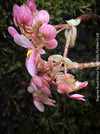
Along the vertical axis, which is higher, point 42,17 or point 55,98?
point 42,17

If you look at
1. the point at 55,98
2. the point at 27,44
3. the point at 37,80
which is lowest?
the point at 55,98

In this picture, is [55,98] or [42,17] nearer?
[42,17]

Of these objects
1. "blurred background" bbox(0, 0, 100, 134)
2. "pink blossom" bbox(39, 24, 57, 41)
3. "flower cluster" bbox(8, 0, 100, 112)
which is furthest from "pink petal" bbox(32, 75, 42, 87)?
"blurred background" bbox(0, 0, 100, 134)

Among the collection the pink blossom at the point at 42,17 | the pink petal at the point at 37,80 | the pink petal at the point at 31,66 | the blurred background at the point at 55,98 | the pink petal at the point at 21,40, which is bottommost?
the blurred background at the point at 55,98

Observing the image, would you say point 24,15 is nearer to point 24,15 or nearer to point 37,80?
point 24,15

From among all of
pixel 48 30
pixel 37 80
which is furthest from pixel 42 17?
pixel 37 80

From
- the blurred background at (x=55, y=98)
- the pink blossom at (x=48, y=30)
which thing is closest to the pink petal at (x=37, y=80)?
the pink blossom at (x=48, y=30)

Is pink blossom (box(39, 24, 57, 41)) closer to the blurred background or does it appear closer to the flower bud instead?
the flower bud

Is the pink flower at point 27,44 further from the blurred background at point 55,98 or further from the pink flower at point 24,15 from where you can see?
the blurred background at point 55,98

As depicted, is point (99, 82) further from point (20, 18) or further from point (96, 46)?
Answer: point (20, 18)
